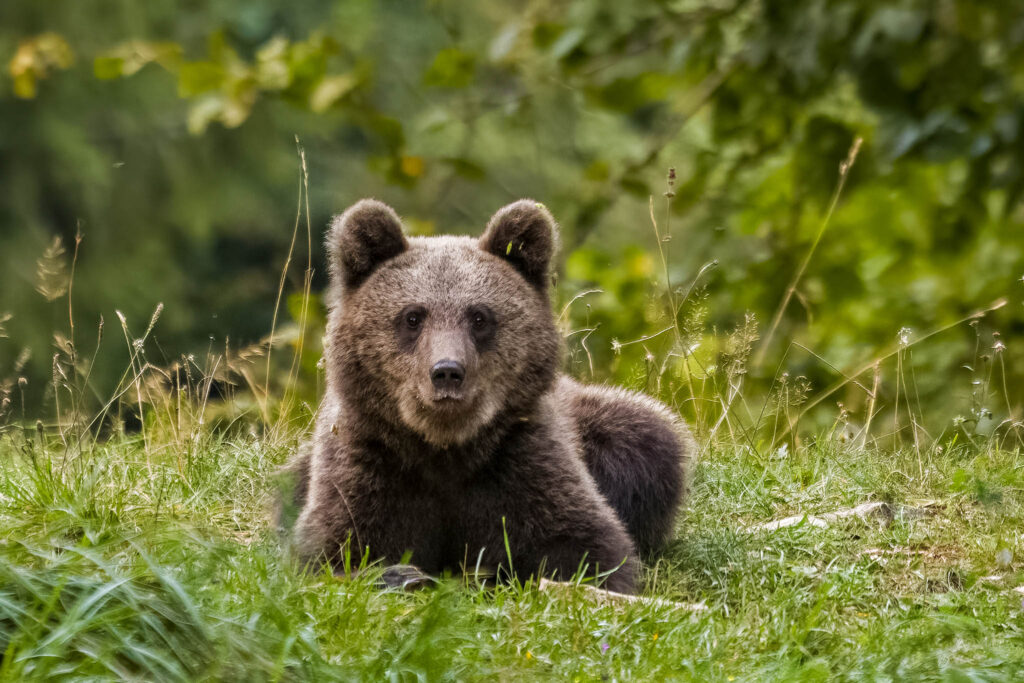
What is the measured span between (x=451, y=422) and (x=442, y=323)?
1.13 feet

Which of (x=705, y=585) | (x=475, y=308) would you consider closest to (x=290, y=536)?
(x=475, y=308)

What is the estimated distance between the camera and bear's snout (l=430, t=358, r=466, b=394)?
3883 mm

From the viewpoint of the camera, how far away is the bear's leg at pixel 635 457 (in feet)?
15.5

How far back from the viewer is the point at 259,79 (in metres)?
4.97

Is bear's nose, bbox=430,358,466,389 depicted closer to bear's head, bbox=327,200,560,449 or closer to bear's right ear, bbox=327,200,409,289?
bear's head, bbox=327,200,560,449

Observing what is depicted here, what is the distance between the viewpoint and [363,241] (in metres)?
4.33

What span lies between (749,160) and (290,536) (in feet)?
8.61

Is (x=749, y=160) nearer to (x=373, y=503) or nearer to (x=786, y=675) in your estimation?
(x=373, y=503)

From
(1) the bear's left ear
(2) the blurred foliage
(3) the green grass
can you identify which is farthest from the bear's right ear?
(3) the green grass

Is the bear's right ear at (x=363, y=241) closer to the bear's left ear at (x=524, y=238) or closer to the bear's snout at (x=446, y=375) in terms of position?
the bear's left ear at (x=524, y=238)

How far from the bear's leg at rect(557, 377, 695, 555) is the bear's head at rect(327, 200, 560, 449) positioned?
28.0 inches

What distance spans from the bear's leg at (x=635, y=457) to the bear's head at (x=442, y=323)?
0.71 metres

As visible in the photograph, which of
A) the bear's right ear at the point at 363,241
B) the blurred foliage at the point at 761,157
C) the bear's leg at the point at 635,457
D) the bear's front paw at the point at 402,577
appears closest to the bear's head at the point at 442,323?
the bear's right ear at the point at 363,241

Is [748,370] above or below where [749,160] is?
below
